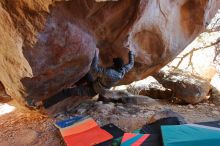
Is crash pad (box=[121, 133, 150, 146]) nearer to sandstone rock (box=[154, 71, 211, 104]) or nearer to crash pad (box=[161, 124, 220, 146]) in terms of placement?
crash pad (box=[161, 124, 220, 146])

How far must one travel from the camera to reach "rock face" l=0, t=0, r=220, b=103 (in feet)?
6.00

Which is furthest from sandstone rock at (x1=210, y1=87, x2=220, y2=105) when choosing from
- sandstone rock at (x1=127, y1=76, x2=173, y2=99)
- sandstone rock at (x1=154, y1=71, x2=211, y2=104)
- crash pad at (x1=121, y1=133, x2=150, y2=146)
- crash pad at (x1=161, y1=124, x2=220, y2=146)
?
crash pad at (x1=121, y1=133, x2=150, y2=146)

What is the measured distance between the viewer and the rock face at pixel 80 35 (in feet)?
6.00

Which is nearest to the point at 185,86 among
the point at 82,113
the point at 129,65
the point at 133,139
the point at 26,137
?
the point at 82,113

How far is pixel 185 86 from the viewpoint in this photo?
173 inches

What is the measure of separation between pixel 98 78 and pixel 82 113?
109 cm

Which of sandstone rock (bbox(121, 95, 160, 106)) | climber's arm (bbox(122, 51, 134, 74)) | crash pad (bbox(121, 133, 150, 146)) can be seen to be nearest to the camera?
crash pad (bbox(121, 133, 150, 146))

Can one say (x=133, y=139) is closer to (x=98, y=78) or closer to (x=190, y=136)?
(x=190, y=136)

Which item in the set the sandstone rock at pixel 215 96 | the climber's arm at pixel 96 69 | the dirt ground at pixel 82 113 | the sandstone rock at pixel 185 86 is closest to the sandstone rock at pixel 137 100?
the dirt ground at pixel 82 113

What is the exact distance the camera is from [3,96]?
3.52 meters

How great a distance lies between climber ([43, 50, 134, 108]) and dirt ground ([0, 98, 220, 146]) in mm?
389

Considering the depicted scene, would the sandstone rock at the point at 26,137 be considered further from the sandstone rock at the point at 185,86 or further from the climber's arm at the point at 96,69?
the sandstone rock at the point at 185,86

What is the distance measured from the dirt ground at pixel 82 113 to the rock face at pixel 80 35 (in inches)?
21.2

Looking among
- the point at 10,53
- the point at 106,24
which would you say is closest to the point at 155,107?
the point at 106,24
